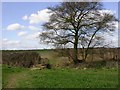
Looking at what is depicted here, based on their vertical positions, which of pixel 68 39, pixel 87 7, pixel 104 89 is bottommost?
pixel 104 89

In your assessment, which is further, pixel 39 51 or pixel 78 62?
pixel 78 62

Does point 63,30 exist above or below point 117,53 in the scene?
above

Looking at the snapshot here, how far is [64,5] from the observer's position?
32.5 metres

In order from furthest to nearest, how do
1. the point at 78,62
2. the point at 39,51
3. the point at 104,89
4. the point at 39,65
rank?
the point at 78,62
the point at 39,51
the point at 39,65
the point at 104,89

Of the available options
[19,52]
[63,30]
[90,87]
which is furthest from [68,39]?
[90,87]

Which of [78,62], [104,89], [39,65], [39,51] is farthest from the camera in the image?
[78,62]

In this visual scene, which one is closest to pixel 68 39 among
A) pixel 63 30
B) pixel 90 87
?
pixel 63 30

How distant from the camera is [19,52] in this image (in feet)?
103

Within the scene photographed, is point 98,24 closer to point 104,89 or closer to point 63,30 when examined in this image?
point 63,30

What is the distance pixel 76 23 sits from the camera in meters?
33.2

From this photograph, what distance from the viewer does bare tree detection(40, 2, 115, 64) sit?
3269 centimetres

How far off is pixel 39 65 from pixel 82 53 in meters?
7.05

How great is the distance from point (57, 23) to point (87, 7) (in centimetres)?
372

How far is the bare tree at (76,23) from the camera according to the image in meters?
32.7
